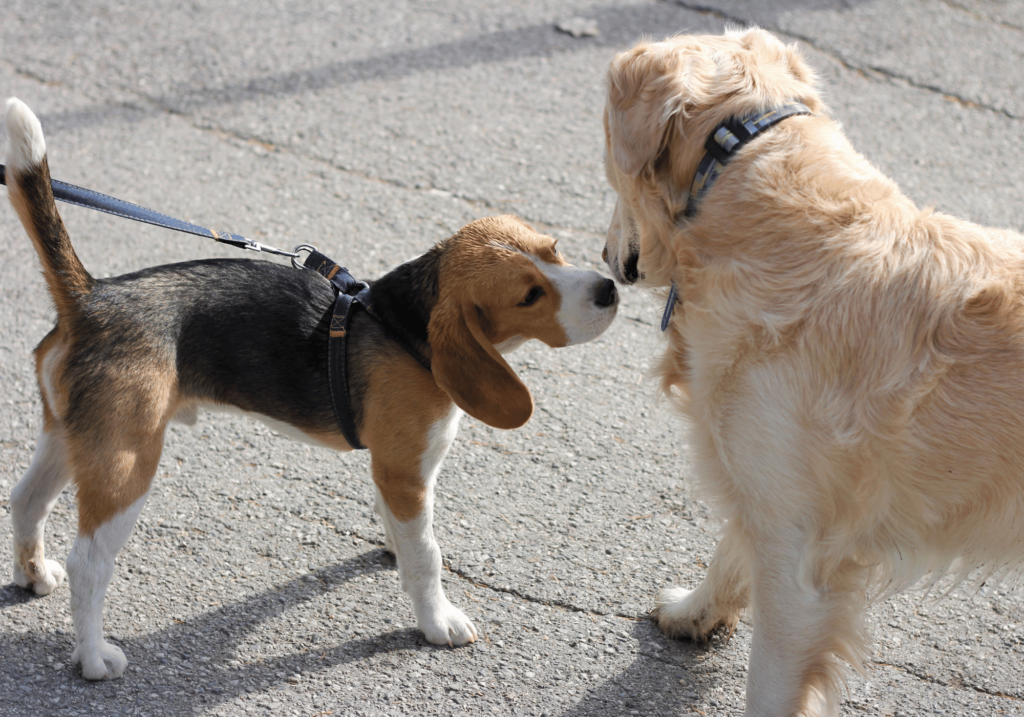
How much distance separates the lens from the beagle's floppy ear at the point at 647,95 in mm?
2473

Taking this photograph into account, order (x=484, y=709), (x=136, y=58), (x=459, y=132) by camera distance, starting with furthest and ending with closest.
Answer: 1. (x=136, y=58)
2. (x=459, y=132)
3. (x=484, y=709)

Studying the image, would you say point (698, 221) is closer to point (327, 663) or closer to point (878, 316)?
point (878, 316)

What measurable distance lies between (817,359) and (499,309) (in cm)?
93

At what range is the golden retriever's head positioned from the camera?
249cm

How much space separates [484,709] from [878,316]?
5.29 ft

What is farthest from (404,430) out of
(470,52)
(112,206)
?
(470,52)

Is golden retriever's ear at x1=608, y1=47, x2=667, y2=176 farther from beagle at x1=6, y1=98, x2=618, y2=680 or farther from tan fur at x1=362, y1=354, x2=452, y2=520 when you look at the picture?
tan fur at x1=362, y1=354, x2=452, y2=520

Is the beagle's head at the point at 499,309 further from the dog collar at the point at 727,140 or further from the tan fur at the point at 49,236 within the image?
the tan fur at the point at 49,236

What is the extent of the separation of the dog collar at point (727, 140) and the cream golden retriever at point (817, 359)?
2 cm

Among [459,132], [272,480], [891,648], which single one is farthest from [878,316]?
[459,132]

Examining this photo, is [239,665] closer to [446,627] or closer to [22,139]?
[446,627]

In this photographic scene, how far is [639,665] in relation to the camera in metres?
2.83

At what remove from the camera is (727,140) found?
8.09 ft

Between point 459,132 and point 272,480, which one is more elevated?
point 459,132
